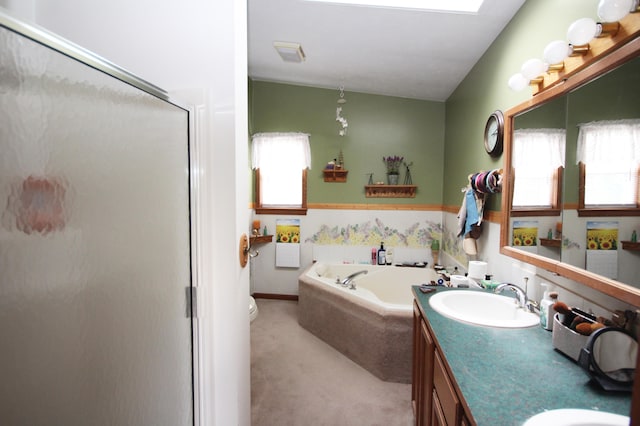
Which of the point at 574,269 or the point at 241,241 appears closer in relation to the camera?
the point at 574,269

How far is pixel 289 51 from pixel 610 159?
2392 mm

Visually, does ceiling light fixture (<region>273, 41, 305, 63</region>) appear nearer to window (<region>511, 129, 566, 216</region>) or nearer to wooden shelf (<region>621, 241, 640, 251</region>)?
window (<region>511, 129, 566, 216</region>)

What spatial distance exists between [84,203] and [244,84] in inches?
34.2

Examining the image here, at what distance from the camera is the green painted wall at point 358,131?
3.48m

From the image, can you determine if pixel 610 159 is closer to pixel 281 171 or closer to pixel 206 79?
pixel 206 79

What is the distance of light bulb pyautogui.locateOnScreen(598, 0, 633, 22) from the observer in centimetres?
86

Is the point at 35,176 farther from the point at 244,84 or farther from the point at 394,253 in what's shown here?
the point at 394,253

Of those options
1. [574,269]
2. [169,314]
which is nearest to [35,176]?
[169,314]

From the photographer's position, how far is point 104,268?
2.62 feet

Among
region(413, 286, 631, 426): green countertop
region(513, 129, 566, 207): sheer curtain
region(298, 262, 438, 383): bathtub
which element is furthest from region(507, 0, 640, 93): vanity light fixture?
region(298, 262, 438, 383): bathtub

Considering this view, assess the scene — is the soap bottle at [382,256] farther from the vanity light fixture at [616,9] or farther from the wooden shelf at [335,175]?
the vanity light fixture at [616,9]

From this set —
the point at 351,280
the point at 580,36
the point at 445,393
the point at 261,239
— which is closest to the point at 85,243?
the point at 445,393

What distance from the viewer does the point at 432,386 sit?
48.6 inches

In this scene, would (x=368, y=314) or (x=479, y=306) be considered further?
(x=368, y=314)
